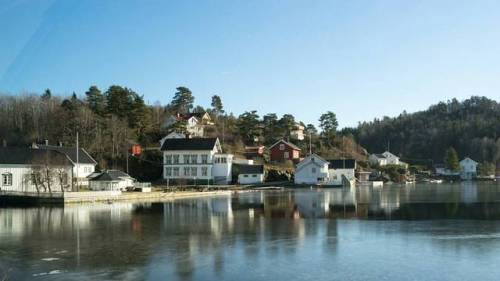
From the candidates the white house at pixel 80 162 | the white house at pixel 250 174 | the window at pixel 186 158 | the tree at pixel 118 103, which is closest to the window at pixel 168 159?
the window at pixel 186 158

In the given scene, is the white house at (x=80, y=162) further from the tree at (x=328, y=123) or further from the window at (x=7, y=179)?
the tree at (x=328, y=123)

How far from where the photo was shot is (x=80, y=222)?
85.0 feet

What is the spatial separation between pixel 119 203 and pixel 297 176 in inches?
1399

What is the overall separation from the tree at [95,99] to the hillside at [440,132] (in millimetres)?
81721

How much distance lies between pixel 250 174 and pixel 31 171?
98.6 ft

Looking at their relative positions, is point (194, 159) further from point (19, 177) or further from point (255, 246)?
point (255, 246)

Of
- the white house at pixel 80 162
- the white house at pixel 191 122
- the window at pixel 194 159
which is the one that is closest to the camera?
the white house at pixel 80 162

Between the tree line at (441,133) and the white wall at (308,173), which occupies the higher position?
the tree line at (441,133)

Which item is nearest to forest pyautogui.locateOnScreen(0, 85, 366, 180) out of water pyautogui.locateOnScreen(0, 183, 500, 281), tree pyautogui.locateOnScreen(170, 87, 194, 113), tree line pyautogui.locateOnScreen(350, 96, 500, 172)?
tree pyautogui.locateOnScreen(170, 87, 194, 113)

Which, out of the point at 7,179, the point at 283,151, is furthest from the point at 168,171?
the point at 7,179

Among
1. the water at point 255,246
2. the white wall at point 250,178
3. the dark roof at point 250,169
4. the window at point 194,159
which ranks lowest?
the water at point 255,246

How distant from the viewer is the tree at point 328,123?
9375 cm

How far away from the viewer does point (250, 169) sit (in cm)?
6775

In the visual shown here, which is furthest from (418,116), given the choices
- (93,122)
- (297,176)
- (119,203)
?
(119,203)
